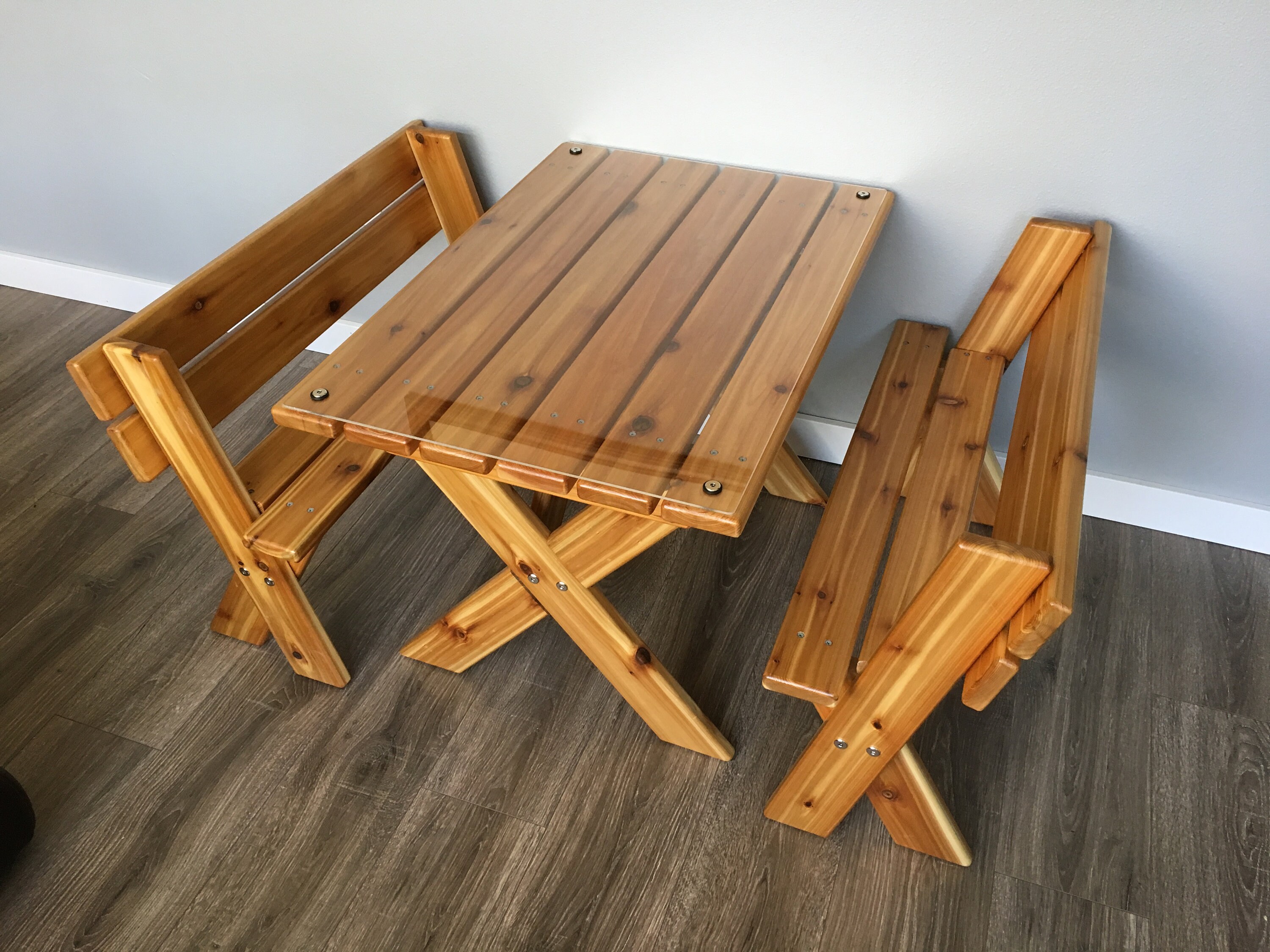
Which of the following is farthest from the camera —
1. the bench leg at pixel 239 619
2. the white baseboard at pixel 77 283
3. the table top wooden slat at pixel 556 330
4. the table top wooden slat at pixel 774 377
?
the white baseboard at pixel 77 283

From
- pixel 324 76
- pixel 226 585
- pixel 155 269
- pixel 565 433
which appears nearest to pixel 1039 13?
pixel 565 433

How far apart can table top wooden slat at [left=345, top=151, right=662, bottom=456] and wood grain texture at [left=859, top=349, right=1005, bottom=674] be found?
80cm

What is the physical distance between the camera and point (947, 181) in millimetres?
1987

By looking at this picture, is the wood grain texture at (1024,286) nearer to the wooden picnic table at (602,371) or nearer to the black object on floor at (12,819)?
the wooden picnic table at (602,371)

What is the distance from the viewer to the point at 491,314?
1.67 metres

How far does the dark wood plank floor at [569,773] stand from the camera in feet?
5.65

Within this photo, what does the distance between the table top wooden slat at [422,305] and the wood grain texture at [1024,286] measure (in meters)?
0.95

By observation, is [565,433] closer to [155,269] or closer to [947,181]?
[947,181]

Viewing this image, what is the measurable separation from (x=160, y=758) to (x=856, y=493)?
1.57 meters

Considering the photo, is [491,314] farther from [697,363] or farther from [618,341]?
[697,363]

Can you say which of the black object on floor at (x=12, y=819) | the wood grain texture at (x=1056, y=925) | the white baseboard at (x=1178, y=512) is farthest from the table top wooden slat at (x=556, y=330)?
the wood grain texture at (x=1056, y=925)

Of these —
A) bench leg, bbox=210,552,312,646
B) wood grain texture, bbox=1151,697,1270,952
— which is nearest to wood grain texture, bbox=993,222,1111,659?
wood grain texture, bbox=1151,697,1270,952

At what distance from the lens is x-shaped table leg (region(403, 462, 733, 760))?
163 cm

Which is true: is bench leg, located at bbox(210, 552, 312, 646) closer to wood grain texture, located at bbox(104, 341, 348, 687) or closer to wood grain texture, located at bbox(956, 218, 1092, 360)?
wood grain texture, located at bbox(104, 341, 348, 687)
